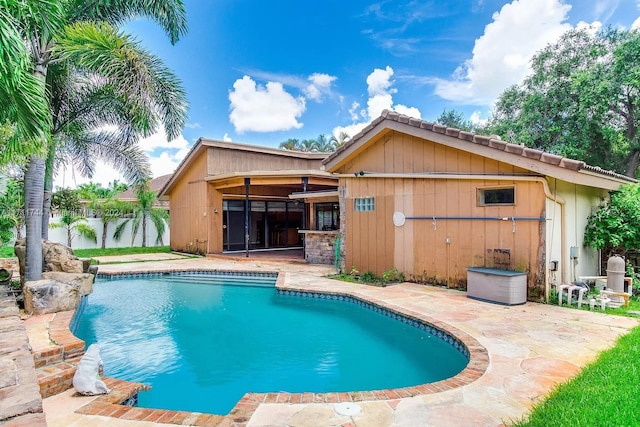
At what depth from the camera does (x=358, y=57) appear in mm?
23266

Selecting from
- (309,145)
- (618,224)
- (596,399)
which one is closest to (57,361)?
(596,399)

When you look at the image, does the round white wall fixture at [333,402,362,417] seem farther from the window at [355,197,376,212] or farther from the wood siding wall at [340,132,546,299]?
the window at [355,197,376,212]

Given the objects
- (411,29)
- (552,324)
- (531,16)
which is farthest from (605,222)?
(411,29)

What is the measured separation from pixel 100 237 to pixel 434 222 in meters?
18.9

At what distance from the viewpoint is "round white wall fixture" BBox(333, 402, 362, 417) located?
11.5 ft

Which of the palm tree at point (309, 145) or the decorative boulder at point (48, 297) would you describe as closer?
the decorative boulder at point (48, 297)

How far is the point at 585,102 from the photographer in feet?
59.5

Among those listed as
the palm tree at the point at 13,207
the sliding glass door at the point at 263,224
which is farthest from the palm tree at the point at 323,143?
the palm tree at the point at 13,207

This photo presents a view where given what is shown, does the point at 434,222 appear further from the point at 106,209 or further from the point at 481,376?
the point at 106,209

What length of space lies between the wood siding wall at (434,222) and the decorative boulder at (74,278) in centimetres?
699

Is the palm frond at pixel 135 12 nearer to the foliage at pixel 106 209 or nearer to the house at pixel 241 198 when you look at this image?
the house at pixel 241 198

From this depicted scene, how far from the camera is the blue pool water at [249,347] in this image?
5.04 m

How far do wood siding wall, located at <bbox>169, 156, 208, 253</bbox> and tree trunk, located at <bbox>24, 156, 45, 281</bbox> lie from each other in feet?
34.4

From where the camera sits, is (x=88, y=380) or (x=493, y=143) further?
(x=493, y=143)
